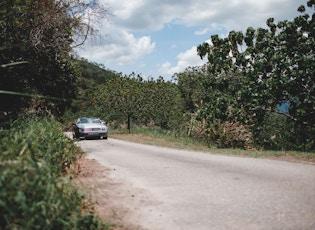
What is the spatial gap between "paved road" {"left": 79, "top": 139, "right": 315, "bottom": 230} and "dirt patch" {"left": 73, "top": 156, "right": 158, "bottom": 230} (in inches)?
5.1

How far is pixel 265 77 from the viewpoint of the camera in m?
15.5

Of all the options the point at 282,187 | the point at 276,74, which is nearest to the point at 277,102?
the point at 276,74

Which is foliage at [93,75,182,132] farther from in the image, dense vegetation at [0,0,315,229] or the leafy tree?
dense vegetation at [0,0,315,229]

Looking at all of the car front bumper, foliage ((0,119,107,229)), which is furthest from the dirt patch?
the car front bumper

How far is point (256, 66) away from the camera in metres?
15.4

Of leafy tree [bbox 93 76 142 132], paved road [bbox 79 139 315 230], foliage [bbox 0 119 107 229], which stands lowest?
paved road [bbox 79 139 315 230]

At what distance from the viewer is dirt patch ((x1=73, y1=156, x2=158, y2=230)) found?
14.0 feet

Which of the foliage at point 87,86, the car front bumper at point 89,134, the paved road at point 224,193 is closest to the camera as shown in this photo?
the paved road at point 224,193

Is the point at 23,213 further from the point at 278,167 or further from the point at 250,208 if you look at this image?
the point at 278,167

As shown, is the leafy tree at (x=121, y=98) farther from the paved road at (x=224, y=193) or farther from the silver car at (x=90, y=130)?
the paved road at (x=224, y=193)

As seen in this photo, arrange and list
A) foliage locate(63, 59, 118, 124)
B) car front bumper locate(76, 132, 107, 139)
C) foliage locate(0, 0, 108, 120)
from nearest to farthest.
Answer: foliage locate(0, 0, 108, 120) < car front bumper locate(76, 132, 107, 139) < foliage locate(63, 59, 118, 124)

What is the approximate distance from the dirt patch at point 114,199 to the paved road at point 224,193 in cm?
13

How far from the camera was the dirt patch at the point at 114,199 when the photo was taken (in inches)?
167

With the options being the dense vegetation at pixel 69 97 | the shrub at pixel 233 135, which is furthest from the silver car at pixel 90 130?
the shrub at pixel 233 135
